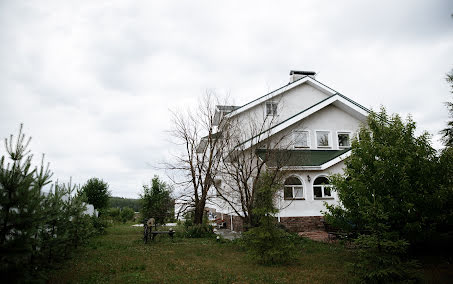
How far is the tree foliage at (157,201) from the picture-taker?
18.6 m

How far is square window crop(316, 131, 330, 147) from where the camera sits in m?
19.4

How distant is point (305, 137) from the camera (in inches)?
758

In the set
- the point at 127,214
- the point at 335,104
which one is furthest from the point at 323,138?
the point at 127,214

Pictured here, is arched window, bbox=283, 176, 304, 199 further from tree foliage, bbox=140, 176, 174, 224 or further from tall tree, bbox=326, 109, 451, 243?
tree foliage, bbox=140, 176, 174, 224

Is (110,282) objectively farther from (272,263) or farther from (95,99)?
(95,99)

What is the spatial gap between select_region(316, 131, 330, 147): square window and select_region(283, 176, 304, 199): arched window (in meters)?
4.07

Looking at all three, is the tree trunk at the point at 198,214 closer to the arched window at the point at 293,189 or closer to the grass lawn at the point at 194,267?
the arched window at the point at 293,189

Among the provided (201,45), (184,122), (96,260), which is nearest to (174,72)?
(201,45)

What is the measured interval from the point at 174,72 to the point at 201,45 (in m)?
2.23

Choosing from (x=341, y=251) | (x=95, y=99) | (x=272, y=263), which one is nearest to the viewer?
(x=272, y=263)

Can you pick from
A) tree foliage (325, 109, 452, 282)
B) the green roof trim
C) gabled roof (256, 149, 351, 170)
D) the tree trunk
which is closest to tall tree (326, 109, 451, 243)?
tree foliage (325, 109, 452, 282)

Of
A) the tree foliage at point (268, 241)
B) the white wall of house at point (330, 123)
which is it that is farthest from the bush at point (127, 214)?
the tree foliage at point (268, 241)

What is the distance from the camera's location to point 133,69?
15.1 metres

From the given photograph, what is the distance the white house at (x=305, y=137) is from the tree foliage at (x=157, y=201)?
361cm
